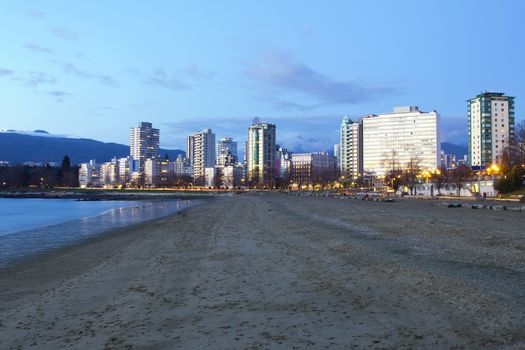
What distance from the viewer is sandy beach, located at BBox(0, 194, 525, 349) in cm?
662

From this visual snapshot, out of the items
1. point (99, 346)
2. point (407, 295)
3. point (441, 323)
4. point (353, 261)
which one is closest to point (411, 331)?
point (441, 323)

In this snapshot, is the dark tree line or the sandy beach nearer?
the sandy beach

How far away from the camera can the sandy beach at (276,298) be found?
6621 mm

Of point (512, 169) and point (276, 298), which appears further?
point (512, 169)

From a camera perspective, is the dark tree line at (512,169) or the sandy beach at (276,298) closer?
the sandy beach at (276,298)

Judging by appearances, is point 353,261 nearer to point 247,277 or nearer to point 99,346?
point 247,277

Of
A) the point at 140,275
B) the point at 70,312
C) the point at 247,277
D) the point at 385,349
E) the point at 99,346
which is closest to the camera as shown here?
the point at 385,349

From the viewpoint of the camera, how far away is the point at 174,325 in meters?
7.42

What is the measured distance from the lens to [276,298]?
9.12m

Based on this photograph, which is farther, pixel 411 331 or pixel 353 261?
pixel 353 261

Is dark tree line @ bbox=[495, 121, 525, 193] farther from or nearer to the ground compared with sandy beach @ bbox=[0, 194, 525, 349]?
farther from the ground

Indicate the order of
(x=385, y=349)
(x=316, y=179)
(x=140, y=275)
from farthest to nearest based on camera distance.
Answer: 1. (x=316, y=179)
2. (x=140, y=275)
3. (x=385, y=349)

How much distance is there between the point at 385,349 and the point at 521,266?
8.03 m

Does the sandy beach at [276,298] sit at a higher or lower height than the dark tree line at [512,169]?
lower
